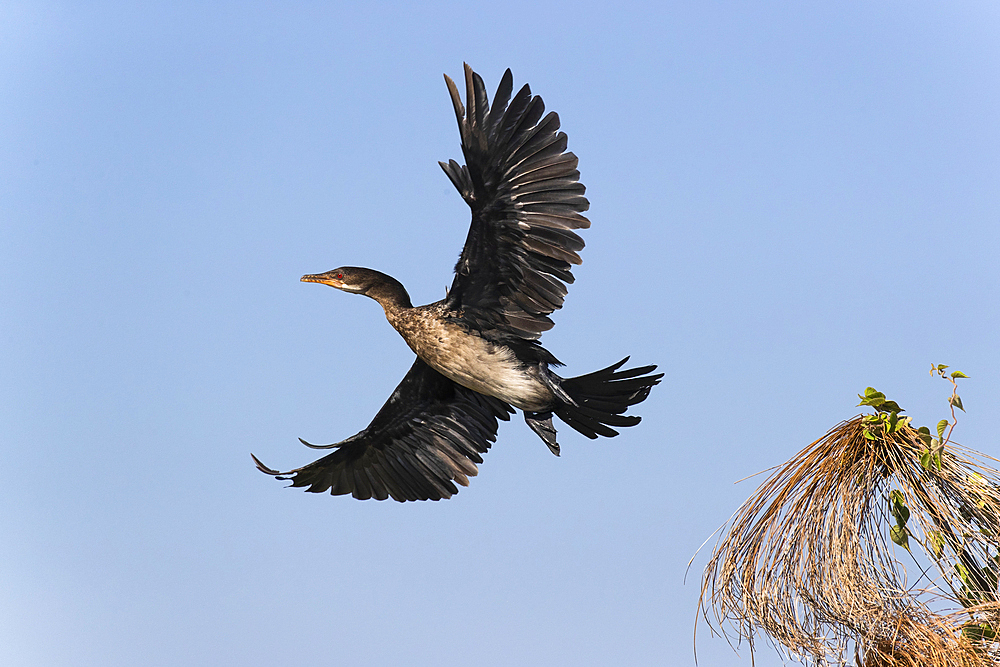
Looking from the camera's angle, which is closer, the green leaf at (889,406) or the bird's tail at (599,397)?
the green leaf at (889,406)

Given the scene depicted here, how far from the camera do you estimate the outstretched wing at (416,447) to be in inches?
255

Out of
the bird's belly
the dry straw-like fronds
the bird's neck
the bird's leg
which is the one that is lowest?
the dry straw-like fronds

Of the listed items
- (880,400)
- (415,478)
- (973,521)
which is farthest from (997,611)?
(415,478)

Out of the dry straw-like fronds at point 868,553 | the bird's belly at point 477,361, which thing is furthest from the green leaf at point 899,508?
the bird's belly at point 477,361

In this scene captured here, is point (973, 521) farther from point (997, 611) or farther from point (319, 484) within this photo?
point (319, 484)

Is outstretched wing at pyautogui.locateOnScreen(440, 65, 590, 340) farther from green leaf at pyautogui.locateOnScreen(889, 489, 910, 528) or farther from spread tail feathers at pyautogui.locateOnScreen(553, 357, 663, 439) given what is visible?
green leaf at pyautogui.locateOnScreen(889, 489, 910, 528)

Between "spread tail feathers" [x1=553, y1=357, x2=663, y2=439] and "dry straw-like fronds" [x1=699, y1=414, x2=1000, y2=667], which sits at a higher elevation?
"spread tail feathers" [x1=553, y1=357, x2=663, y2=439]

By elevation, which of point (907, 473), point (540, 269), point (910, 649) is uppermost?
point (540, 269)

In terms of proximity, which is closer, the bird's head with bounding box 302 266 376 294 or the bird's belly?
the bird's belly

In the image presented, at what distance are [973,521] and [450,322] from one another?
299cm

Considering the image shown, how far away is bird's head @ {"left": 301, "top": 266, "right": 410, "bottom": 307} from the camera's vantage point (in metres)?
5.80

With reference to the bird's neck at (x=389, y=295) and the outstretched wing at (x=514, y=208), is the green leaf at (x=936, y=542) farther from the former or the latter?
the bird's neck at (x=389, y=295)

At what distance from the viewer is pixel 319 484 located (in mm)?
6523

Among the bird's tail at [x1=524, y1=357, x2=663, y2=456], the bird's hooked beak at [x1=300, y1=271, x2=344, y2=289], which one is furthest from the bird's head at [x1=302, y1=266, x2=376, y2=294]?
the bird's tail at [x1=524, y1=357, x2=663, y2=456]
